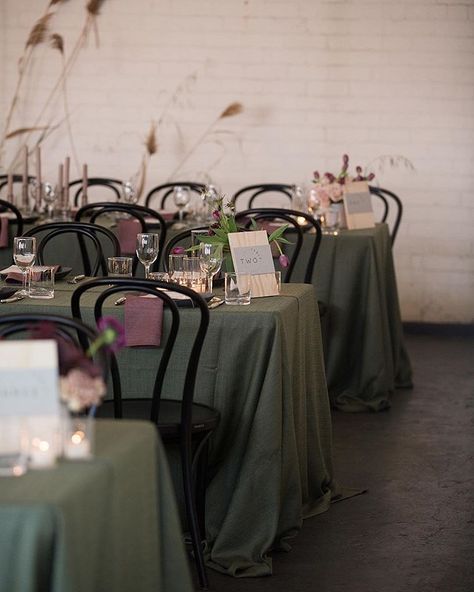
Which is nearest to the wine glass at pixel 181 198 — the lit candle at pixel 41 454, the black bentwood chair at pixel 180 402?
the black bentwood chair at pixel 180 402

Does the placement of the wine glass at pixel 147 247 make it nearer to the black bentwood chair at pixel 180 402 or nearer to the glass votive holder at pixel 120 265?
the glass votive holder at pixel 120 265

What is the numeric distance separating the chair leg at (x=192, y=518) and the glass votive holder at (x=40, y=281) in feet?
2.64

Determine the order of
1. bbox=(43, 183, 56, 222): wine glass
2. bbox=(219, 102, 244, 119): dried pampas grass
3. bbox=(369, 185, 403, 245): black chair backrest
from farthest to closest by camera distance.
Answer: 1. bbox=(219, 102, 244, 119): dried pampas grass
2. bbox=(369, 185, 403, 245): black chair backrest
3. bbox=(43, 183, 56, 222): wine glass

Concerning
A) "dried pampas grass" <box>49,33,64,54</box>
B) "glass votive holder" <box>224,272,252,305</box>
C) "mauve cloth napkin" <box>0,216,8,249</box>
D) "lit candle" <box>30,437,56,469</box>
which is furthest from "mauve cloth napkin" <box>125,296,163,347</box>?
"dried pampas grass" <box>49,33,64,54</box>

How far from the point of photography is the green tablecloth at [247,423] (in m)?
3.53

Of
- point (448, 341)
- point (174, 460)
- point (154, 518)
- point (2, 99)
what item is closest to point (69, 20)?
point (2, 99)

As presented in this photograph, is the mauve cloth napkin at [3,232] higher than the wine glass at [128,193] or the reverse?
the reverse

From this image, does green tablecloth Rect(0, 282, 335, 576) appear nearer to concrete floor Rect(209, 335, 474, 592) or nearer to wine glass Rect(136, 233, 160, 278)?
concrete floor Rect(209, 335, 474, 592)

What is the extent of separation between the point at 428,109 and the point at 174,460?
4.52 m

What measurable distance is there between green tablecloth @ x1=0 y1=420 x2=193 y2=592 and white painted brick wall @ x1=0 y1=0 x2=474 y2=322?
5.53 metres

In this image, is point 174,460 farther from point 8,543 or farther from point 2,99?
point 2,99

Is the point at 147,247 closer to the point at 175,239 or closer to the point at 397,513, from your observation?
the point at 175,239

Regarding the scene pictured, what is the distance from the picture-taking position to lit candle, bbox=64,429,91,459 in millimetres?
2117

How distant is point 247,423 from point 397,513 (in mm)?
762
